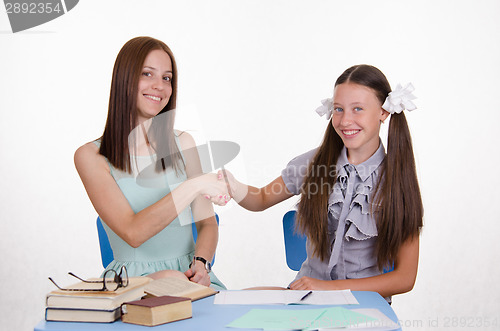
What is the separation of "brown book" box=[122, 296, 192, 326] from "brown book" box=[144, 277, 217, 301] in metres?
0.10

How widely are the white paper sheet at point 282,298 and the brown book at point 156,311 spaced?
20cm

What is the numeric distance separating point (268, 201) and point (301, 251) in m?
0.29

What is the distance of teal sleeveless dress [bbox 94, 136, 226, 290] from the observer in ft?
7.51

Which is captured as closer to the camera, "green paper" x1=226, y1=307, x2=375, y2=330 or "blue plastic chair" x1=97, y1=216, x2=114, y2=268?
"green paper" x1=226, y1=307, x2=375, y2=330

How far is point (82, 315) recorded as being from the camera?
146 centimetres

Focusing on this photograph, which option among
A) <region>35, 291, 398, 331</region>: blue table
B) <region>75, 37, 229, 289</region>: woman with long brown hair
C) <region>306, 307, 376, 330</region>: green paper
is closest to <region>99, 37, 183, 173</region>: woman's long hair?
<region>75, 37, 229, 289</region>: woman with long brown hair

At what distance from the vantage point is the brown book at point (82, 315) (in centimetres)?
144

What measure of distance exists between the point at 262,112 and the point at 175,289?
2.64 m

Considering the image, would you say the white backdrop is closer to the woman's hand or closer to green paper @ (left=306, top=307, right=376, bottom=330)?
the woman's hand

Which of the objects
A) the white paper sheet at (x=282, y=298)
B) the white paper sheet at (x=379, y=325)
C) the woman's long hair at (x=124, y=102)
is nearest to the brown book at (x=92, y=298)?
the white paper sheet at (x=282, y=298)

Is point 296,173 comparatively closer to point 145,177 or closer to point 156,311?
point 145,177

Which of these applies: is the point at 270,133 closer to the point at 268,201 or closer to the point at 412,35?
the point at 412,35

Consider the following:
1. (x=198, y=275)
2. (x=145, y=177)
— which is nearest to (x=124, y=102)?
(x=145, y=177)

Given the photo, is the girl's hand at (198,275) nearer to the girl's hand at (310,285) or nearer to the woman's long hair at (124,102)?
the girl's hand at (310,285)
